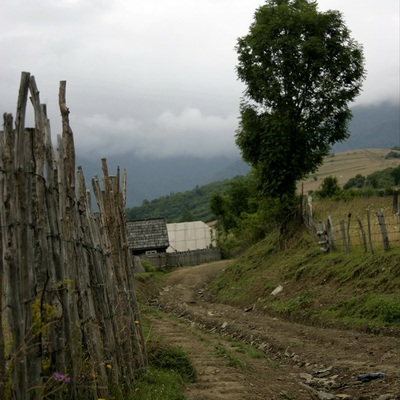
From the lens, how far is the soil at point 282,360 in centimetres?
935

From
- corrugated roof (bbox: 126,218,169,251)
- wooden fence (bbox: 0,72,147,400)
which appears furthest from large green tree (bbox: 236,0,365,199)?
corrugated roof (bbox: 126,218,169,251)

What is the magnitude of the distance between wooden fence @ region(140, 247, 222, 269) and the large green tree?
20.3 metres

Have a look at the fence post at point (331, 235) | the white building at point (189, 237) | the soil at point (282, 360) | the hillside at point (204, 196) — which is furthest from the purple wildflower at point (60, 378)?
the hillside at point (204, 196)

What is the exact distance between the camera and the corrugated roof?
54.9 meters

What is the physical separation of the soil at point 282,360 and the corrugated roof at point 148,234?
115ft

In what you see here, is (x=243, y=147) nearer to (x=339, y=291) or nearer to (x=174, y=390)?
(x=339, y=291)

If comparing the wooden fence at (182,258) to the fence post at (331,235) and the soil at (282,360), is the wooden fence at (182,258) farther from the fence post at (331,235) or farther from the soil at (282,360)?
the soil at (282,360)

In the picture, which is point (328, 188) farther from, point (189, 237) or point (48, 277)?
point (48, 277)

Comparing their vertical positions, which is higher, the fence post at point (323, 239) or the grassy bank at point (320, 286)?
the fence post at point (323, 239)

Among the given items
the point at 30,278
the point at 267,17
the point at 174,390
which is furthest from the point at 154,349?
the point at 267,17

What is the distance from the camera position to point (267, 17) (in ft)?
86.5

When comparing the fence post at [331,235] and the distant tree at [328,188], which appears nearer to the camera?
the fence post at [331,235]

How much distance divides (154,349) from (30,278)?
5.47 m

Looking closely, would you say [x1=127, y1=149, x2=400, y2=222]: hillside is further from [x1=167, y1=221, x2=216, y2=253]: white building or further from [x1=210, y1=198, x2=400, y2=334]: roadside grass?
[x1=210, y1=198, x2=400, y2=334]: roadside grass
